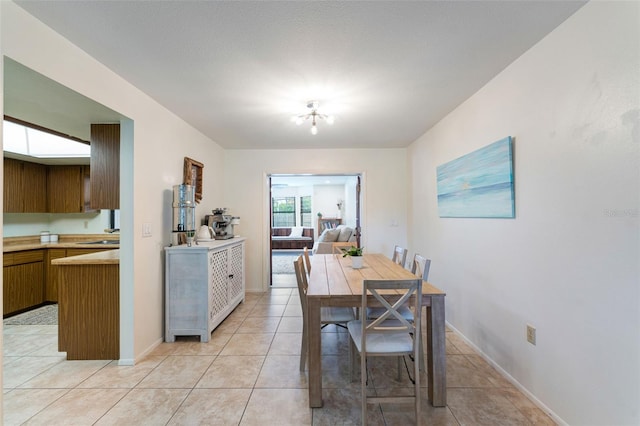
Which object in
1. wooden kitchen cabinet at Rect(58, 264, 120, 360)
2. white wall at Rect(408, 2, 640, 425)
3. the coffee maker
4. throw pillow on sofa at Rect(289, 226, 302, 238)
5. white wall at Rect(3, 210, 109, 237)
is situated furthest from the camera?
throw pillow on sofa at Rect(289, 226, 302, 238)

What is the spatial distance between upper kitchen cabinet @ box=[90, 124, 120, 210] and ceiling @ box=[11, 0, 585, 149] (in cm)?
61

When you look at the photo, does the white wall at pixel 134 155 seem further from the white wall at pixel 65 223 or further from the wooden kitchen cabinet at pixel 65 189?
the white wall at pixel 65 223

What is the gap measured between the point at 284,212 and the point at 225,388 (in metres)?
8.81

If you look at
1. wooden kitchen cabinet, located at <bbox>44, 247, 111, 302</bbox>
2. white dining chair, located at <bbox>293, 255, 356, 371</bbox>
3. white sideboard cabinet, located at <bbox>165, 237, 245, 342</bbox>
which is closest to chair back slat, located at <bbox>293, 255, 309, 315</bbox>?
white dining chair, located at <bbox>293, 255, 356, 371</bbox>

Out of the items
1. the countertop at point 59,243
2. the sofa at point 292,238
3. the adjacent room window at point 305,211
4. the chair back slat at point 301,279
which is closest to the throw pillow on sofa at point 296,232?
the sofa at point 292,238

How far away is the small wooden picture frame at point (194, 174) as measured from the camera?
3264mm

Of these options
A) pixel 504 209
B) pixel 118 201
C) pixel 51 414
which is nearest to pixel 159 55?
pixel 118 201

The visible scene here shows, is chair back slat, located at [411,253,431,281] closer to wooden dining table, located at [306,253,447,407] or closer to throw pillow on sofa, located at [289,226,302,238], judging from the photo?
wooden dining table, located at [306,253,447,407]

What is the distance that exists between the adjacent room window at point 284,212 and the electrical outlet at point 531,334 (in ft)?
29.8

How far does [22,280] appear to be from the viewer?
11.7ft

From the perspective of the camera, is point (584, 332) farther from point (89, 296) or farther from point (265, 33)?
point (89, 296)

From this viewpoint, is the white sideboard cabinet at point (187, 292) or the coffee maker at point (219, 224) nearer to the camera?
the white sideboard cabinet at point (187, 292)

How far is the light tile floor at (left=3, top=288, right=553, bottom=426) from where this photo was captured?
1.73 m

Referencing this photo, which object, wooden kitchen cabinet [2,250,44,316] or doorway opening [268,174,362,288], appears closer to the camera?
wooden kitchen cabinet [2,250,44,316]
